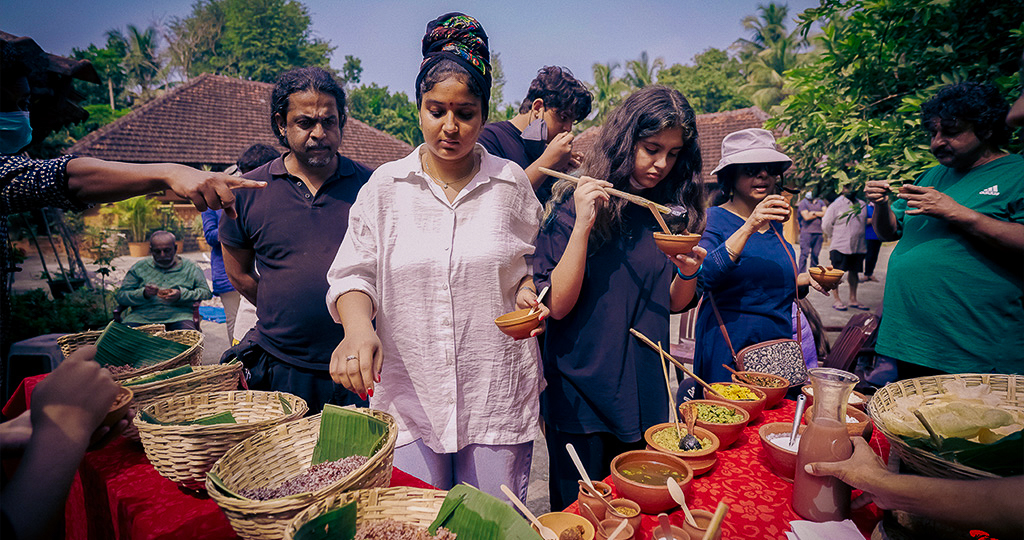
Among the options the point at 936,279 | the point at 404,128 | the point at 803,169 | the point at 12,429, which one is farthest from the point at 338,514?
the point at 404,128

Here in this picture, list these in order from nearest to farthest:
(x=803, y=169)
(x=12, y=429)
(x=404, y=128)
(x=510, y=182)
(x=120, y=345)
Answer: (x=12, y=429) < (x=510, y=182) < (x=120, y=345) < (x=803, y=169) < (x=404, y=128)

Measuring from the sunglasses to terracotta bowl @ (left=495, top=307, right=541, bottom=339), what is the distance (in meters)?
1.67

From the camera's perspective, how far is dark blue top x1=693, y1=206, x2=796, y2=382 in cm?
252

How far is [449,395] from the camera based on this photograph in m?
1.75

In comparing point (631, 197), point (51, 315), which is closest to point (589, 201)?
point (631, 197)

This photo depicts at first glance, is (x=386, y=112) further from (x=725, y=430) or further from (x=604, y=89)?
(x=725, y=430)

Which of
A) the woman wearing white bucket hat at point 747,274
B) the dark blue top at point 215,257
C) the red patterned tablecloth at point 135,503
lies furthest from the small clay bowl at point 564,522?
the dark blue top at point 215,257

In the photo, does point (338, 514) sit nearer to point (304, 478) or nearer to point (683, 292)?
point (304, 478)

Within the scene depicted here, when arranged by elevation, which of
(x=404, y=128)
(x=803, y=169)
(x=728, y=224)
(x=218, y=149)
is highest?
(x=404, y=128)

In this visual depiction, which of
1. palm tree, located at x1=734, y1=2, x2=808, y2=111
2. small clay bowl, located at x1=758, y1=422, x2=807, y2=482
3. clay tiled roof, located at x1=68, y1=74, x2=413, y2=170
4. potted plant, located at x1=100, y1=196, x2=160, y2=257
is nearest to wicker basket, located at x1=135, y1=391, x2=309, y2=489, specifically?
small clay bowl, located at x1=758, y1=422, x2=807, y2=482

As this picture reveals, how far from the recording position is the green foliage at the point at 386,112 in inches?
1387

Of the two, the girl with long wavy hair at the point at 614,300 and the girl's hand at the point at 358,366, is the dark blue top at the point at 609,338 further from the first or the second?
the girl's hand at the point at 358,366

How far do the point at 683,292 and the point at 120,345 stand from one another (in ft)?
7.71

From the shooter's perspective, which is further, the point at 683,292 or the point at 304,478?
the point at 683,292
